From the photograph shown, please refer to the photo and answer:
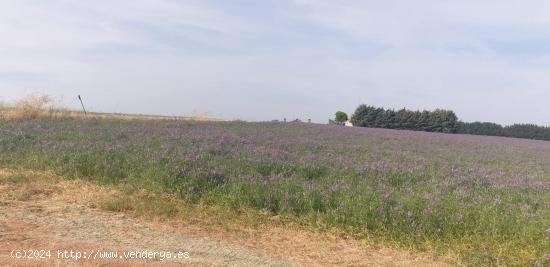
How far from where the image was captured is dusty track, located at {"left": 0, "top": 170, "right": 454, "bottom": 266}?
5.29 meters

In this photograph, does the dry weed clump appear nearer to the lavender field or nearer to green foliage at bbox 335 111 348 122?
the lavender field

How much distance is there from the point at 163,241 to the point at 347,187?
3470 mm

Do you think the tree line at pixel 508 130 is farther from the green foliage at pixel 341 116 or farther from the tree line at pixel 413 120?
the green foliage at pixel 341 116

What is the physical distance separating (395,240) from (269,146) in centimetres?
751

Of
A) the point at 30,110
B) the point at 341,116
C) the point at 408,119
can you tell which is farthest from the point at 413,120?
the point at 30,110

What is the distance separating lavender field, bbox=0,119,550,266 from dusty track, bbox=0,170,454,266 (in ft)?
1.87

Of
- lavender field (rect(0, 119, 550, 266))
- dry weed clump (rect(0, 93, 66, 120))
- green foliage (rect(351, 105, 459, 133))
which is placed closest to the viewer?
lavender field (rect(0, 119, 550, 266))

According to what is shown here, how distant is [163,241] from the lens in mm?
5883

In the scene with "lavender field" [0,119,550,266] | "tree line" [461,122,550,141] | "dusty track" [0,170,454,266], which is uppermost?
"tree line" [461,122,550,141]

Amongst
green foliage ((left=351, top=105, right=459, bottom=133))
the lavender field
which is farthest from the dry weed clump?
green foliage ((left=351, top=105, right=459, bottom=133))

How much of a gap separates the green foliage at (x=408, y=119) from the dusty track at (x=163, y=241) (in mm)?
32890

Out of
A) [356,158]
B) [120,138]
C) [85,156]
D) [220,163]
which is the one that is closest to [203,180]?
[220,163]

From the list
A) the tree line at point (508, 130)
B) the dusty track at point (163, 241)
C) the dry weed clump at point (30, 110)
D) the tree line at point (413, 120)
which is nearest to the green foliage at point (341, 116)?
the tree line at point (413, 120)

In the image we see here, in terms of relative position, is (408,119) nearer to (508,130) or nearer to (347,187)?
(508,130)
